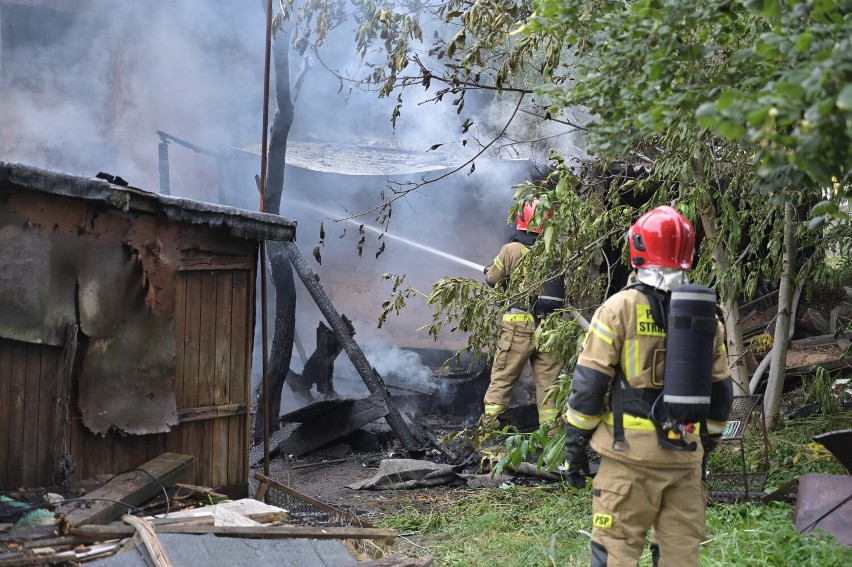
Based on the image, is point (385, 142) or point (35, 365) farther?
point (385, 142)

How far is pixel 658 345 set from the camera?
395 centimetres

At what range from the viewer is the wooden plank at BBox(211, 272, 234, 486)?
634 cm

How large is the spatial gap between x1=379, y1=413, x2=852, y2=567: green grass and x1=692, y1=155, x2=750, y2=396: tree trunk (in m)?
0.61

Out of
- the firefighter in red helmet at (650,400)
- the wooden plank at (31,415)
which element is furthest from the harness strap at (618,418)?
the wooden plank at (31,415)

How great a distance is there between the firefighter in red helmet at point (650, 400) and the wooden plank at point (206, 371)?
3.13 m

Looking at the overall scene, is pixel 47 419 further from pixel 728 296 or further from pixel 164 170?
pixel 164 170

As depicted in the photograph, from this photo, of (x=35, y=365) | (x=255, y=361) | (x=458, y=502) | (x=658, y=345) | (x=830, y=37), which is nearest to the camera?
(x=830, y=37)

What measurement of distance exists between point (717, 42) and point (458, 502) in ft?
14.5

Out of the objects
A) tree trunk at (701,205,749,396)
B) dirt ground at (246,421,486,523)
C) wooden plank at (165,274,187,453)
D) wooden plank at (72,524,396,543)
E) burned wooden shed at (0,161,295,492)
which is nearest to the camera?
wooden plank at (72,524,396,543)

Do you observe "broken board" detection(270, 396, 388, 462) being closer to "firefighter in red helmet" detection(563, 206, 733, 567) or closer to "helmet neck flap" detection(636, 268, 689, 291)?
"firefighter in red helmet" detection(563, 206, 733, 567)

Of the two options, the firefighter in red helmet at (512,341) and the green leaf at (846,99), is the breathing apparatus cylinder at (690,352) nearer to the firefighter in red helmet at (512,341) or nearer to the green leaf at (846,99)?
the green leaf at (846,99)

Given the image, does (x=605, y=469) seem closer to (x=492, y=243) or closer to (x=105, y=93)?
(x=492, y=243)


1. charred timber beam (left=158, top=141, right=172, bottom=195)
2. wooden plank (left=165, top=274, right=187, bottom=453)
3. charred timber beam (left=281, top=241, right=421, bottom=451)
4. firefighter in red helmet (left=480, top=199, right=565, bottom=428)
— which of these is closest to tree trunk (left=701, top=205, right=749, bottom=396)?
firefighter in red helmet (left=480, top=199, right=565, bottom=428)

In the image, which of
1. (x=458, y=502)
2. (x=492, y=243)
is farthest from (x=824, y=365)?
(x=492, y=243)
